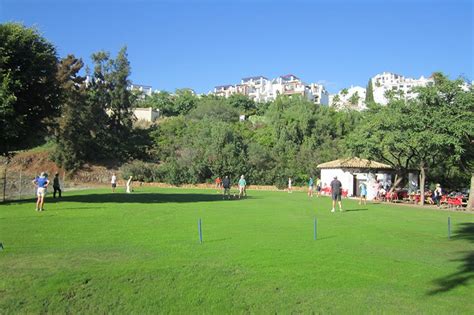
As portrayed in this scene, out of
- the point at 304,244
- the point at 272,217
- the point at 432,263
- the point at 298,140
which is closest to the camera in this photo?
the point at 432,263

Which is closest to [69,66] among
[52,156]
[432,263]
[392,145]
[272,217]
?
[52,156]

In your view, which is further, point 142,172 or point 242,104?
point 242,104

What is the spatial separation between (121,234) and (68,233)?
164 centimetres

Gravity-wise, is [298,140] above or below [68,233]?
above

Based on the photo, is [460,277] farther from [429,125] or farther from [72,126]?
[72,126]

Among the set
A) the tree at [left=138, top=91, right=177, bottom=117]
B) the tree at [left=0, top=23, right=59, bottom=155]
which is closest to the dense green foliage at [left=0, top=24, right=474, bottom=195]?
the tree at [left=0, top=23, right=59, bottom=155]

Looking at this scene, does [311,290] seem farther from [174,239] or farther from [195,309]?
[174,239]

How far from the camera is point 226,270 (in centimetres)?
989

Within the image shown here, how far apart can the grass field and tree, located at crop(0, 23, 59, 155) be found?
341 inches

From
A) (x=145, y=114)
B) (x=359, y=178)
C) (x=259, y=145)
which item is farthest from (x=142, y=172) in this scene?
(x=145, y=114)

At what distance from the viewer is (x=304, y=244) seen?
43.2 ft

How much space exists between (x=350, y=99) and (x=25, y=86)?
13682cm

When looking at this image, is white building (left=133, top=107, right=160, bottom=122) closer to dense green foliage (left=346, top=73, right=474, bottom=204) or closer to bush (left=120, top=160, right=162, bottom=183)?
bush (left=120, top=160, right=162, bottom=183)

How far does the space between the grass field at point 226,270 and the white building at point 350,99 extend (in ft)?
341
